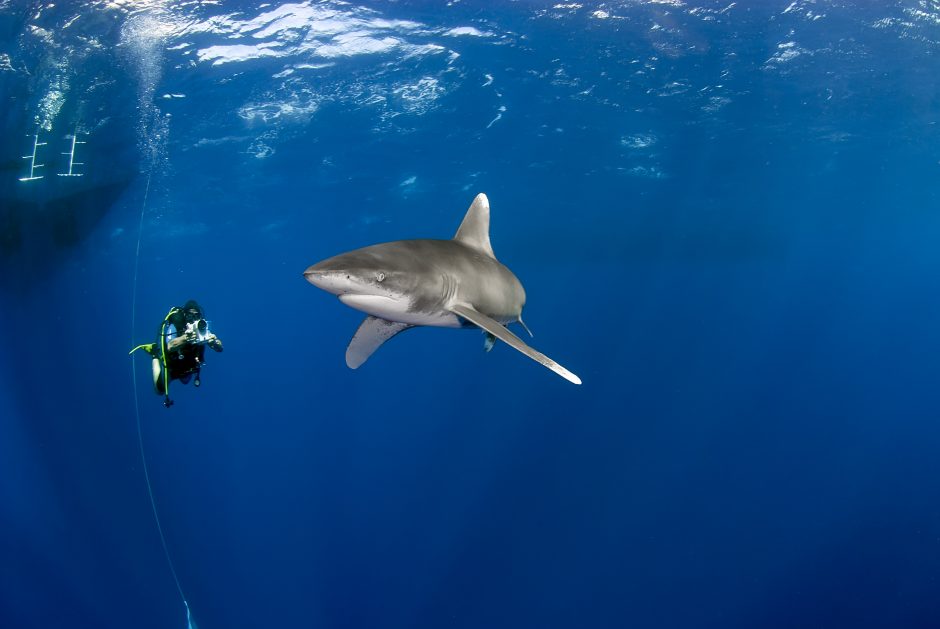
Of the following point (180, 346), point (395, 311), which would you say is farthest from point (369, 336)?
point (180, 346)

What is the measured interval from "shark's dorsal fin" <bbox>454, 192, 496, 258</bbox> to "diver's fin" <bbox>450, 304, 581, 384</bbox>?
1482mm

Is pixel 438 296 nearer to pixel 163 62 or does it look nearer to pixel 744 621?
pixel 163 62

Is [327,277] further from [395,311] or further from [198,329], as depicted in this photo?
[198,329]

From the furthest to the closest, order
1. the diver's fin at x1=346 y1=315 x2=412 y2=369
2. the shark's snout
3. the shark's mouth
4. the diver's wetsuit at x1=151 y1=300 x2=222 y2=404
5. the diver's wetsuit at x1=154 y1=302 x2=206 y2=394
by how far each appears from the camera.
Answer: the diver's wetsuit at x1=154 y1=302 x2=206 y2=394, the diver's wetsuit at x1=151 y1=300 x2=222 y2=404, the diver's fin at x1=346 y1=315 x2=412 y2=369, the shark's mouth, the shark's snout

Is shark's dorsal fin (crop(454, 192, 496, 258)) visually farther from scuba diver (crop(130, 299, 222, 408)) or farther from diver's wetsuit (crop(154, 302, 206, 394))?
diver's wetsuit (crop(154, 302, 206, 394))

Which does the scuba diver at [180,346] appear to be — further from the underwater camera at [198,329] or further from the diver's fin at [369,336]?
the diver's fin at [369,336]

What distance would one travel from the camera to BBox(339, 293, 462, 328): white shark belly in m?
3.67

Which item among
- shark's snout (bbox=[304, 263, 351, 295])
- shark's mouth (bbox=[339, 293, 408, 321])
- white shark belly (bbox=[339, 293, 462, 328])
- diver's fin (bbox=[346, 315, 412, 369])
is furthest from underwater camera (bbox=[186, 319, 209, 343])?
shark's snout (bbox=[304, 263, 351, 295])

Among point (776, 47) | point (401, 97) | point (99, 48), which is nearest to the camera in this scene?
point (99, 48)

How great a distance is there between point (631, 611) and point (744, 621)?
2.92 metres

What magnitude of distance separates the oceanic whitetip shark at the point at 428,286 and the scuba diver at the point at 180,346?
327cm

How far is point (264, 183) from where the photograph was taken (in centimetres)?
2547

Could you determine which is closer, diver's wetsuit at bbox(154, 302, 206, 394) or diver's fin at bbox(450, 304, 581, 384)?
diver's fin at bbox(450, 304, 581, 384)

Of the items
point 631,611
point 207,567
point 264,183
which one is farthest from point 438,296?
point 264,183
